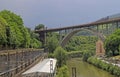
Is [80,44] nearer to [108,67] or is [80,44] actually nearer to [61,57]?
[61,57]

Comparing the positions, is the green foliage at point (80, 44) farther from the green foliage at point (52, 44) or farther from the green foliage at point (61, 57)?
the green foliage at point (61, 57)

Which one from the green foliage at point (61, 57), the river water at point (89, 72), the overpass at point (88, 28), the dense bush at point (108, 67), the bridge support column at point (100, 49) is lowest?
the river water at point (89, 72)

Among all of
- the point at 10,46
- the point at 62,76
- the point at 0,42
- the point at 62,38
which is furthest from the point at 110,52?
the point at 62,76

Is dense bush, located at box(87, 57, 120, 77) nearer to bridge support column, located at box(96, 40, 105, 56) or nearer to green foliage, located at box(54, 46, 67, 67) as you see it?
green foliage, located at box(54, 46, 67, 67)

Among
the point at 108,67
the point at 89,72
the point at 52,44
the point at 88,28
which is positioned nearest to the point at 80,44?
the point at 52,44

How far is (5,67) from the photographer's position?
17391 mm

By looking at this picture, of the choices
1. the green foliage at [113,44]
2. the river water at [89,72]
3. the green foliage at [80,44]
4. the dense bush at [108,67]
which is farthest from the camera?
the green foliage at [80,44]

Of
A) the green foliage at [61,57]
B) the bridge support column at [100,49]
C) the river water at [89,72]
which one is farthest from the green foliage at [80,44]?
the green foliage at [61,57]

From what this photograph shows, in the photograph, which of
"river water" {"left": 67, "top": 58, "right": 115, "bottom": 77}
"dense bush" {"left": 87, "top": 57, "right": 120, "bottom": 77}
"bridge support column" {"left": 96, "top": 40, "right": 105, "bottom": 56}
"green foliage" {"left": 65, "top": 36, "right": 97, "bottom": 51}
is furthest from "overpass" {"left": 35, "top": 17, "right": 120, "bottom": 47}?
"river water" {"left": 67, "top": 58, "right": 115, "bottom": 77}

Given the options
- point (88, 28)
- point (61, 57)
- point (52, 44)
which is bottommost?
point (61, 57)

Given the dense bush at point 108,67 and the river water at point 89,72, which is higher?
the dense bush at point 108,67

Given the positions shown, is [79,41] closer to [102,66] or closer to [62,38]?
[62,38]

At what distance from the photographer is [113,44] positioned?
6003 cm

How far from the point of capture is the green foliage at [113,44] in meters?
59.3
